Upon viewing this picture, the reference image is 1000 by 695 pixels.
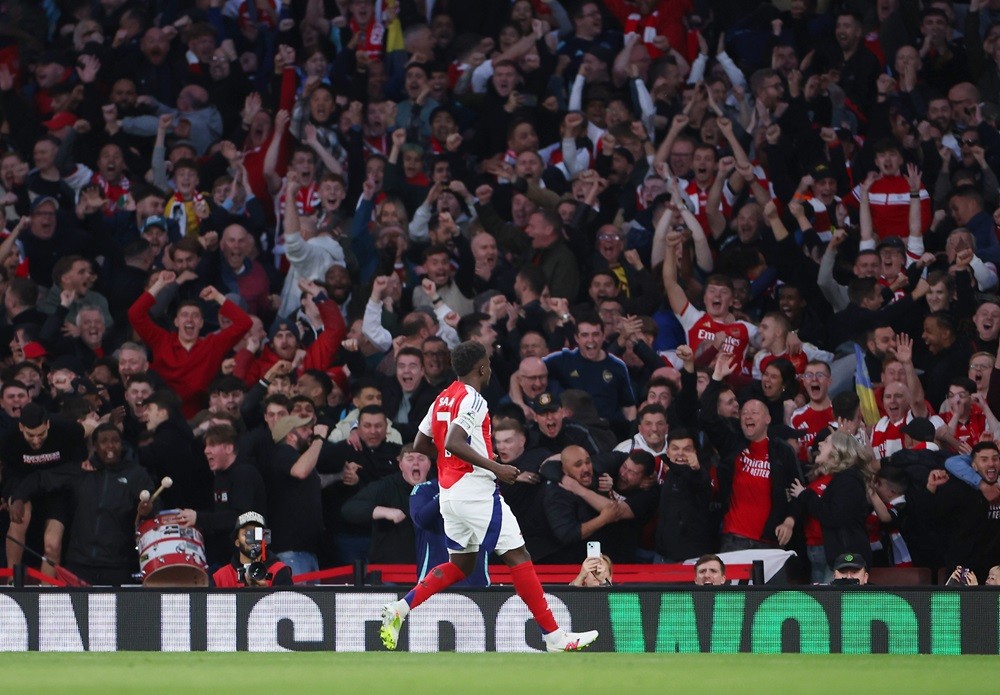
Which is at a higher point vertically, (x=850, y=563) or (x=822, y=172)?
(x=822, y=172)

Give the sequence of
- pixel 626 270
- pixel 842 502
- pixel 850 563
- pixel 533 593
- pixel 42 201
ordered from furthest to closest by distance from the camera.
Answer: pixel 42 201, pixel 626 270, pixel 842 502, pixel 850 563, pixel 533 593

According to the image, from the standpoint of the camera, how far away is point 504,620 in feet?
34.6

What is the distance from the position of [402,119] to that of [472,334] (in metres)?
4.37

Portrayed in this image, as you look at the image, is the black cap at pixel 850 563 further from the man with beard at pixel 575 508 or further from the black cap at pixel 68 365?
the black cap at pixel 68 365

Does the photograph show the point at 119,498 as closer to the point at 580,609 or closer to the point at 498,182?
the point at 580,609

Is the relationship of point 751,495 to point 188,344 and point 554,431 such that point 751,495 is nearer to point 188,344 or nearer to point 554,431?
point 554,431

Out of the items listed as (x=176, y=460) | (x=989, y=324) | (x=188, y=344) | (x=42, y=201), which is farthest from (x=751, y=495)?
(x=42, y=201)

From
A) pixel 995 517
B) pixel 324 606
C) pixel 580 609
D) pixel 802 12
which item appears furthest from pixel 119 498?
pixel 802 12

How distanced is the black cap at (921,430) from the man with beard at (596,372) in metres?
2.20

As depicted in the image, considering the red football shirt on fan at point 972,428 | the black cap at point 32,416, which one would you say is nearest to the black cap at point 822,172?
the red football shirt on fan at point 972,428

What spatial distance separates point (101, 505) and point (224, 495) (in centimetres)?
88

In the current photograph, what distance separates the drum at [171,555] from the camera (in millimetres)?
12031

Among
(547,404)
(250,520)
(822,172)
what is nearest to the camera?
(250,520)

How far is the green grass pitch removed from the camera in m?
7.75
